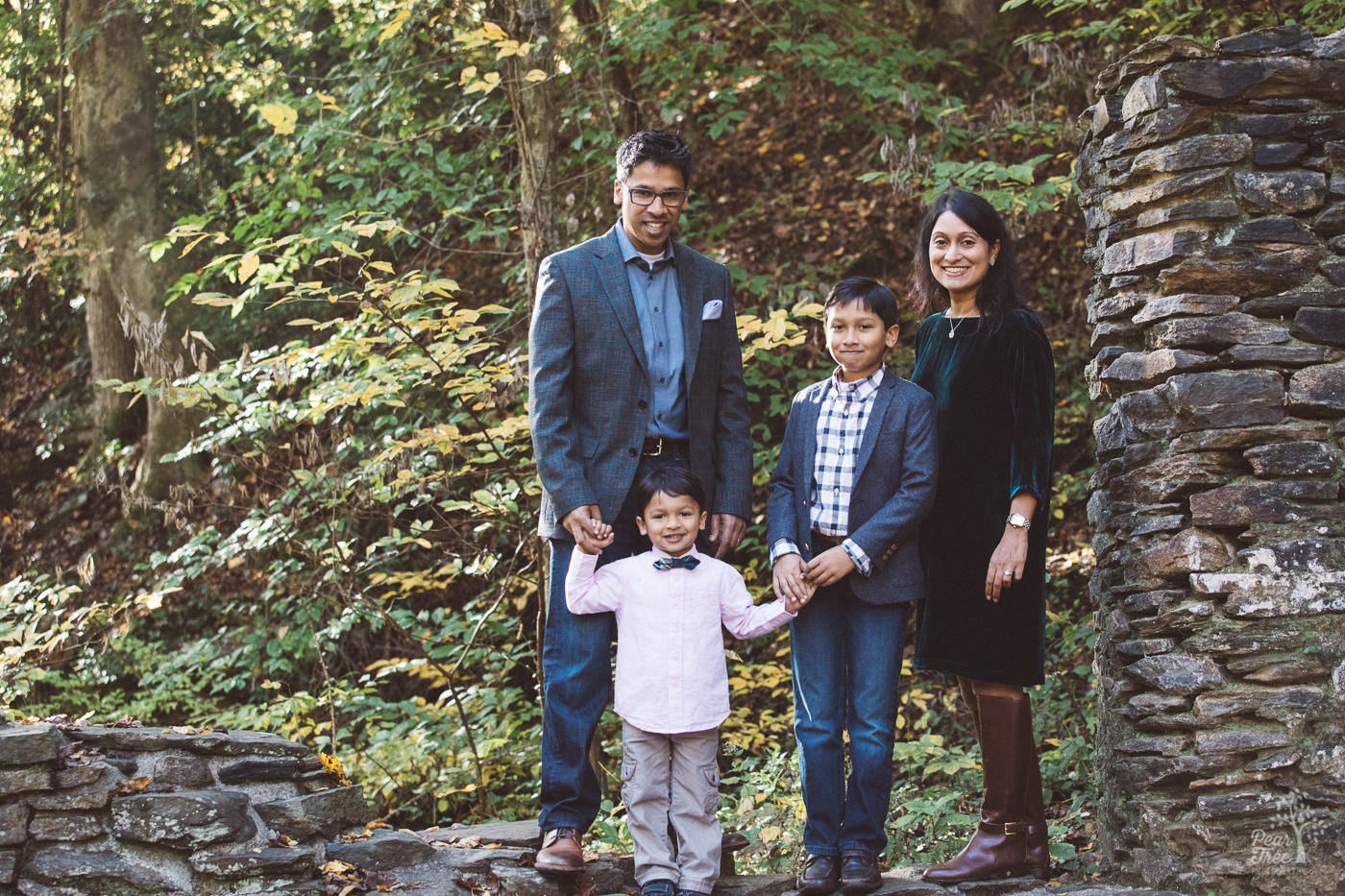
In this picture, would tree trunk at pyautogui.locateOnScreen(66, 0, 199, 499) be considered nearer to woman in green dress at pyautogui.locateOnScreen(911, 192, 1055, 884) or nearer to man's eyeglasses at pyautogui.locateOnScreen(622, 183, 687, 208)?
man's eyeglasses at pyautogui.locateOnScreen(622, 183, 687, 208)

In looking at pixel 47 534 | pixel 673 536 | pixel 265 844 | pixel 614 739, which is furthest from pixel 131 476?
pixel 673 536

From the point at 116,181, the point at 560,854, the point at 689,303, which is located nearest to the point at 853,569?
the point at 689,303

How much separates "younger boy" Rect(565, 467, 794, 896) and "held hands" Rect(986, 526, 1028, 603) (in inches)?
24.5

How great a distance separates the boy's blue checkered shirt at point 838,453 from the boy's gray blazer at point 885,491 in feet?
0.06

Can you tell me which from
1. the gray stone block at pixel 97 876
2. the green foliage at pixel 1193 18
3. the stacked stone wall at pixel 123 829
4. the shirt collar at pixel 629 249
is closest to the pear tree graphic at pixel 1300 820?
the shirt collar at pixel 629 249

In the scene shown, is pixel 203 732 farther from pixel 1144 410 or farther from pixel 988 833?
pixel 1144 410

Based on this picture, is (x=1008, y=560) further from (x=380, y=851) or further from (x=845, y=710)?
(x=380, y=851)

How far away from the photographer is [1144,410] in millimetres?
3795

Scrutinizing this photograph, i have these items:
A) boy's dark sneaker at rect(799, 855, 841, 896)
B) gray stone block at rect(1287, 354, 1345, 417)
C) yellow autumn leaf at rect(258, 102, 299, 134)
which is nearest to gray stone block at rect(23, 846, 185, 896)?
boy's dark sneaker at rect(799, 855, 841, 896)

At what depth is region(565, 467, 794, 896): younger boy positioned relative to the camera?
330 cm

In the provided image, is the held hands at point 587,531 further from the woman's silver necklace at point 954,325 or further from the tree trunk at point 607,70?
the tree trunk at point 607,70

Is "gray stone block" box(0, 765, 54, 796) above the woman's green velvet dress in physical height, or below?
below

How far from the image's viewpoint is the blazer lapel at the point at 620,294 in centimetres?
353

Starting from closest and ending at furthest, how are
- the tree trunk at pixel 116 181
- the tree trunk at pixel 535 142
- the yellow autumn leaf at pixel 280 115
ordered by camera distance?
1. the yellow autumn leaf at pixel 280 115
2. the tree trunk at pixel 535 142
3. the tree trunk at pixel 116 181
